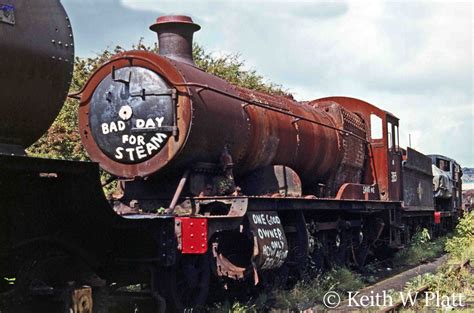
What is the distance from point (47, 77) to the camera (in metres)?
4.12

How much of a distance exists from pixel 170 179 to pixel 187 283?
121 cm

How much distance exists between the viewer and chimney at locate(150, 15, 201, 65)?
7.93m

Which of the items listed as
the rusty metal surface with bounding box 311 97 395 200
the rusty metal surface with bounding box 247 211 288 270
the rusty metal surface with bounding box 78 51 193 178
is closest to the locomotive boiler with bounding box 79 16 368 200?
the rusty metal surface with bounding box 78 51 193 178

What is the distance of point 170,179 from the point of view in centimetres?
745

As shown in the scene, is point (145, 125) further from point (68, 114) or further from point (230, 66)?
point (230, 66)

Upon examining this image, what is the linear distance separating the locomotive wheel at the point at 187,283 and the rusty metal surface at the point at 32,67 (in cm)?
301

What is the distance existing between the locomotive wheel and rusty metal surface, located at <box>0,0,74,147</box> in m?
3.01

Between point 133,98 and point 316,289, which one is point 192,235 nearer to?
point 133,98

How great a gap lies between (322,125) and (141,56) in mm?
4181

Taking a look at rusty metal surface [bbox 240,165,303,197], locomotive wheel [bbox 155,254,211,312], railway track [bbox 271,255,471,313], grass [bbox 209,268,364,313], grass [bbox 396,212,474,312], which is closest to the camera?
locomotive wheel [bbox 155,254,211,312]

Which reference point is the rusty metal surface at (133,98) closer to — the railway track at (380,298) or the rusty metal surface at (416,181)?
the railway track at (380,298)

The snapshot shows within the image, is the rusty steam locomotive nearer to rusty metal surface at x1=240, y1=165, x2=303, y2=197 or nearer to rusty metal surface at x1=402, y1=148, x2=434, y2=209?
rusty metal surface at x1=240, y1=165, x2=303, y2=197

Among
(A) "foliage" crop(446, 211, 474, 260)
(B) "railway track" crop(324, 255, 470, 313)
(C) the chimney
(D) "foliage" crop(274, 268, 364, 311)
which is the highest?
(C) the chimney

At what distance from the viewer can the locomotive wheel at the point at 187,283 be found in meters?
6.81
